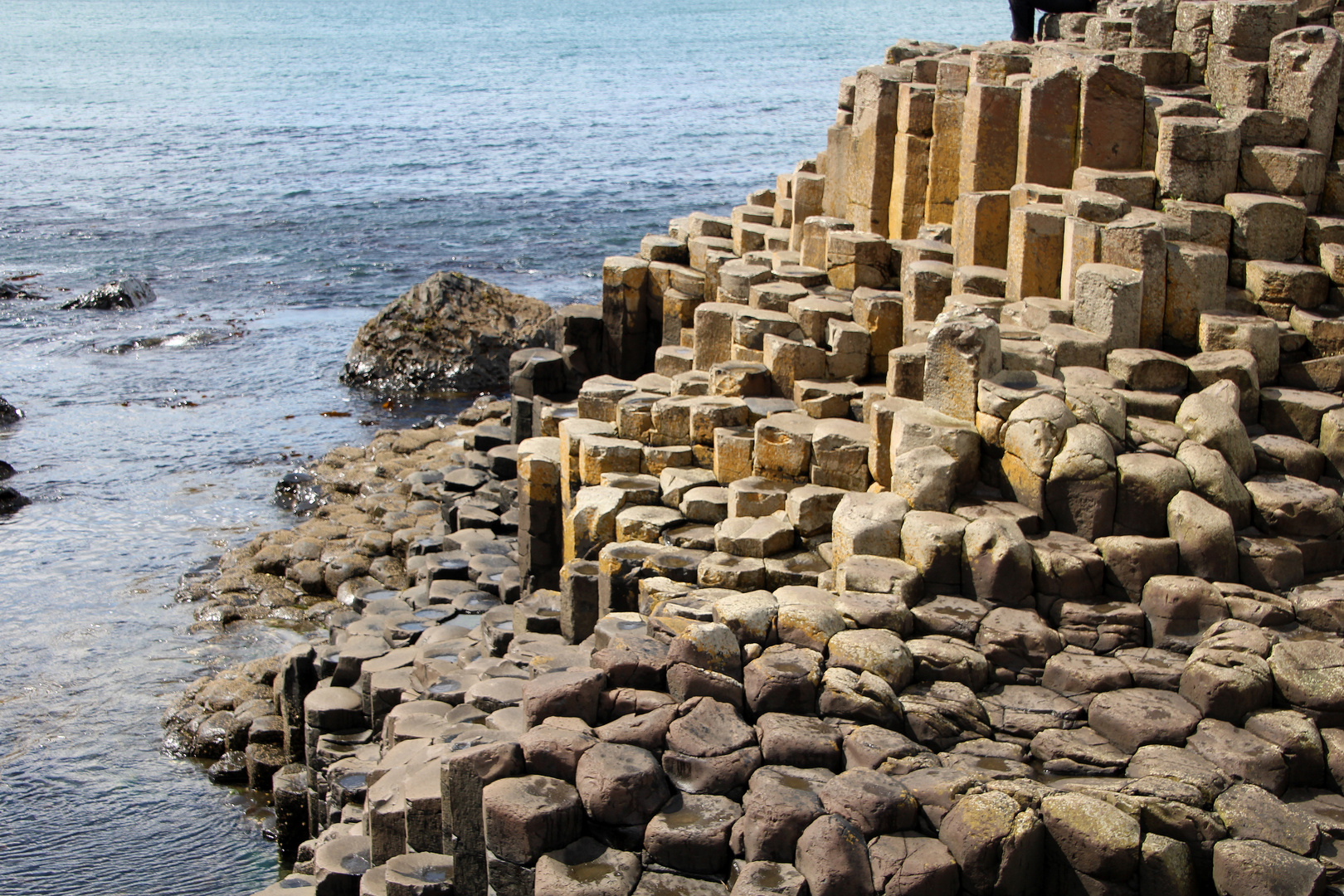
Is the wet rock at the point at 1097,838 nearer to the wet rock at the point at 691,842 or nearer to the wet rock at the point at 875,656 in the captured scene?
the wet rock at the point at 875,656

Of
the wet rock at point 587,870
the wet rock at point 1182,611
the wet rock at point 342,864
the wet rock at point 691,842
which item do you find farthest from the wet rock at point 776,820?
the wet rock at point 342,864

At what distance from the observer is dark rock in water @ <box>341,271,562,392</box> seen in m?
27.3

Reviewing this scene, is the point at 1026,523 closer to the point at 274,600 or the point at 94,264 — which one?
the point at 274,600

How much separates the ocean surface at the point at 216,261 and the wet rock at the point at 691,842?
5578 mm

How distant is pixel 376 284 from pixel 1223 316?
30420 mm

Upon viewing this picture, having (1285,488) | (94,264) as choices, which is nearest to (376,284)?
(94,264)

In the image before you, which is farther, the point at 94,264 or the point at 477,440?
the point at 94,264

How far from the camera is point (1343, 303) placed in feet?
41.4

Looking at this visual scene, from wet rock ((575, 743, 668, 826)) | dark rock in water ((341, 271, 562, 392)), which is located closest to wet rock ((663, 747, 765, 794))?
wet rock ((575, 743, 668, 826))

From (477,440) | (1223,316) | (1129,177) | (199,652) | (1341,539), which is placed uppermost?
Answer: (1129,177)

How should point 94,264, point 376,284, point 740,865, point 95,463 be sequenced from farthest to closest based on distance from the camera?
1. point 94,264
2. point 376,284
3. point 95,463
4. point 740,865

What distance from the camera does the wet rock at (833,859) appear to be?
805 cm

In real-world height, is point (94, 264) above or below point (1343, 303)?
below

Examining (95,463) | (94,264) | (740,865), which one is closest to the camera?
(740,865)
